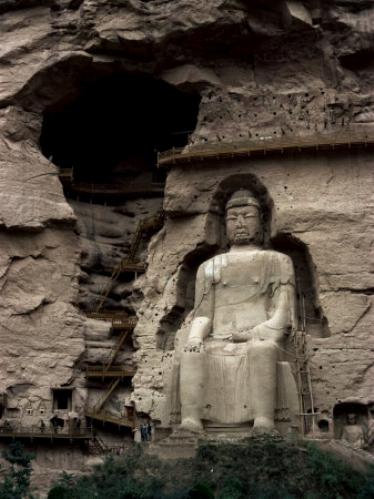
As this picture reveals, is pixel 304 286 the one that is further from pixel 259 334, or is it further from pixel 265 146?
pixel 265 146

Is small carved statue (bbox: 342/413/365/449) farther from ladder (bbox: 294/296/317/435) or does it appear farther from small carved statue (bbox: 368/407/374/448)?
ladder (bbox: 294/296/317/435)

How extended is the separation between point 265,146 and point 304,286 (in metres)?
2.58

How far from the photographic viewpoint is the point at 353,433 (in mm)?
12625

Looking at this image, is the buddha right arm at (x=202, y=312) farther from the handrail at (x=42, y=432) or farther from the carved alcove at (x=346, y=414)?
the handrail at (x=42, y=432)

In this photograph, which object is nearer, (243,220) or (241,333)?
(241,333)

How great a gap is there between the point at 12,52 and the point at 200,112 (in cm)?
384

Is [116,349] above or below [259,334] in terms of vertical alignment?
above

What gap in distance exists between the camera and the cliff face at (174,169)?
558 inches

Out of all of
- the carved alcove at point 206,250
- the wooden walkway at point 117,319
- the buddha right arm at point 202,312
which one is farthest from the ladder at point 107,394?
the buddha right arm at point 202,312

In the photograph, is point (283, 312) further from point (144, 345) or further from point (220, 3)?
point (220, 3)

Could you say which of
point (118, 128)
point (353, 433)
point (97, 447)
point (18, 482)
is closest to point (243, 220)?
point (353, 433)

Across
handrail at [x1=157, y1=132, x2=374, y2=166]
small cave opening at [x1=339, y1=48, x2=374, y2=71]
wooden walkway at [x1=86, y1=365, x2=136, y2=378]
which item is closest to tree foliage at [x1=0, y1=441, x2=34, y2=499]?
wooden walkway at [x1=86, y1=365, x2=136, y2=378]

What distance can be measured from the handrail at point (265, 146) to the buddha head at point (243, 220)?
3.40 ft

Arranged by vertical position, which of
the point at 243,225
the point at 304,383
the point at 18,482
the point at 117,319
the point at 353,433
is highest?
the point at 243,225
